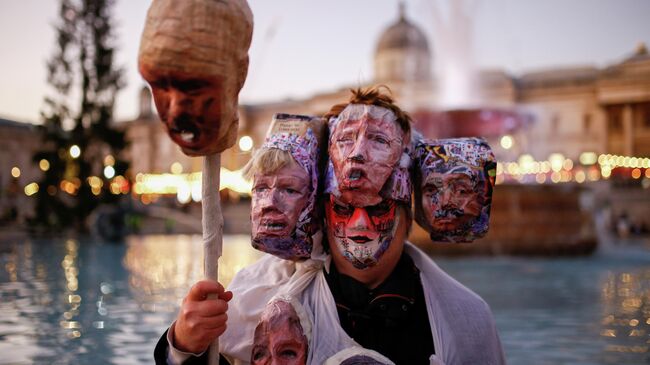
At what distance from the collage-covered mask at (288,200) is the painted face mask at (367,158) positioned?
73mm

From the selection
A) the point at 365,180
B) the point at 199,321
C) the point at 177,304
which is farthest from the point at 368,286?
the point at 177,304

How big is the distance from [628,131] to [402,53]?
20157mm

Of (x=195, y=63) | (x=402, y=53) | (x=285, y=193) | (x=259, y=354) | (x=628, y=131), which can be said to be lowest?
(x=259, y=354)

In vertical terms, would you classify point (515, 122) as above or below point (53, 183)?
above

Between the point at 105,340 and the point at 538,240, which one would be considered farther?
the point at 538,240

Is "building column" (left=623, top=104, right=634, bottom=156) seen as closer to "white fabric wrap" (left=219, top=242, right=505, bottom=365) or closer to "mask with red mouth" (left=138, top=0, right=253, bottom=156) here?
"white fabric wrap" (left=219, top=242, right=505, bottom=365)

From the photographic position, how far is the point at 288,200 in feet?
6.97

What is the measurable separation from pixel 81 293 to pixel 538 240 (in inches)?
369

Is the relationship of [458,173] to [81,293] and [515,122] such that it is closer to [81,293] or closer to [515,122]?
[81,293]

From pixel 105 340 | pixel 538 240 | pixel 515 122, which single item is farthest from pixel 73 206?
pixel 105 340

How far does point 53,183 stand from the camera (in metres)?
25.5

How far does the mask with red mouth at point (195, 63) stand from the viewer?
159 cm

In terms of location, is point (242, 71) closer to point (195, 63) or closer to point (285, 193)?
point (195, 63)

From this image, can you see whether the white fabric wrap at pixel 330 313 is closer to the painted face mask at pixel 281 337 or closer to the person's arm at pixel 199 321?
the painted face mask at pixel 281 337
